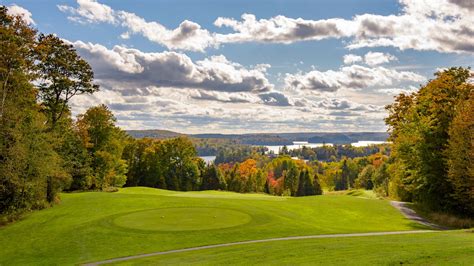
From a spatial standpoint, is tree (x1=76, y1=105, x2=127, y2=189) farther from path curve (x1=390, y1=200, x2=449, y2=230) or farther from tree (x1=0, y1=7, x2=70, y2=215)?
path curve (x1=390, y1=200, x2=449, y2=230)

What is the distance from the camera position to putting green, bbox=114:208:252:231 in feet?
98.4

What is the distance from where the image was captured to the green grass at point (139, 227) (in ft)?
83.8

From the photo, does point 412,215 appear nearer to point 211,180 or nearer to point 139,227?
point 139,227

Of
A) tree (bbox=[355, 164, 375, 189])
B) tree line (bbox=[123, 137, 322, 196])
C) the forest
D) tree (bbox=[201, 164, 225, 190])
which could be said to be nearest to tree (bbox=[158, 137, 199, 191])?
tree line (bbox=[123, 137, 322, 196])

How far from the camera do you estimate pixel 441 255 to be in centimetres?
1502

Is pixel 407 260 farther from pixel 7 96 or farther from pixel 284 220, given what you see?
pixel 7 96

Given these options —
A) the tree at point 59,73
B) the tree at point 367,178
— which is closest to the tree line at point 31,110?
the tree at point 59,73

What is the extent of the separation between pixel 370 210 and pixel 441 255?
27.0m

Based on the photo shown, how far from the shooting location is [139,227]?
97.3 ft

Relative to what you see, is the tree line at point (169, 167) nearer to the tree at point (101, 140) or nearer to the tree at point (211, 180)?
the tree at point (211, 180)

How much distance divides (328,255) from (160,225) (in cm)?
1599

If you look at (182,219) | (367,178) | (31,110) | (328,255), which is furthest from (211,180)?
(328,255)

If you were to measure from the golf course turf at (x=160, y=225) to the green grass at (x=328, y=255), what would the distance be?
→ 0.82 metres

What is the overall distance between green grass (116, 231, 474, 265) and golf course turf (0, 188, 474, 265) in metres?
0.82
